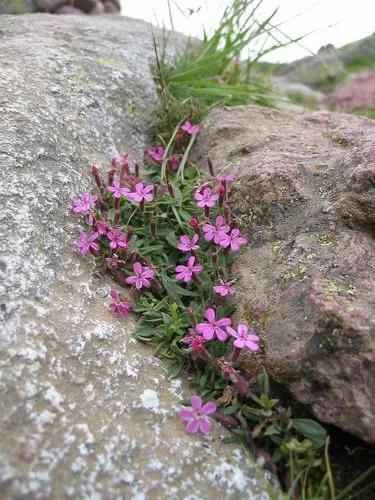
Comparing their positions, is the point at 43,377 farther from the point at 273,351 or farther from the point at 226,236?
the point at 226,236

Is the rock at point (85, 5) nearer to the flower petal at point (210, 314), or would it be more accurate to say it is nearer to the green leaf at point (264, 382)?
the flower petal at point (210, 314)

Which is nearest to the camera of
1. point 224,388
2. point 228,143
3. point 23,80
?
point 224,388

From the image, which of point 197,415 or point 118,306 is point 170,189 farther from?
point 197,415

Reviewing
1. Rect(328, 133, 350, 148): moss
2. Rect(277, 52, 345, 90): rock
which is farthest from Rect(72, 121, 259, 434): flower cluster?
Rect(277, 52, 345, 90): rock

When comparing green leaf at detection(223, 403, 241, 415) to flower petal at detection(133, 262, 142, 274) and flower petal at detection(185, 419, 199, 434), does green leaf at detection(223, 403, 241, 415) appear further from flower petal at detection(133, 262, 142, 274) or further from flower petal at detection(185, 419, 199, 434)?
flower petal at detection(133, 262, 142, 274)

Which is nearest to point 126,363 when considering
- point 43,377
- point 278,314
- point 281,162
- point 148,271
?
point 43,377

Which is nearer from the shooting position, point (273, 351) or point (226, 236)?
point (273, 351)

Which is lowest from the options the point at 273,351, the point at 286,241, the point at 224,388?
the point at 224,388
